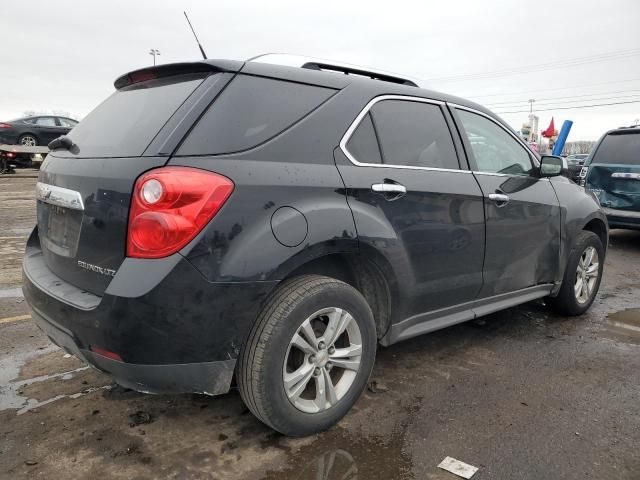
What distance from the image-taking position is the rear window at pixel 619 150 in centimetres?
744

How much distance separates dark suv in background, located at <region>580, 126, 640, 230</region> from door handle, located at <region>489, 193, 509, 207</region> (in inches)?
179

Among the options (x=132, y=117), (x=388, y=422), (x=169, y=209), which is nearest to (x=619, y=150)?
(x=388, y=422)

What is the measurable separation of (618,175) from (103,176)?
24.8 ft

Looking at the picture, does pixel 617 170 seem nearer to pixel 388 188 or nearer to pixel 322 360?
pixel 388 188

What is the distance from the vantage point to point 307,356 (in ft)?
7.86

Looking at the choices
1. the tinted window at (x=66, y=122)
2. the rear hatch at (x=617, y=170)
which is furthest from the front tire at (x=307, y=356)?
the tinted window at (x=66, y=122)

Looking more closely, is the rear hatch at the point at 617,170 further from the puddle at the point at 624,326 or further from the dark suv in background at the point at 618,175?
the puddle at the point at 624,326

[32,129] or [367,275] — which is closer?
[367,275]

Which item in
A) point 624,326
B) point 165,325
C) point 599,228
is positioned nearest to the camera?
point 165,325

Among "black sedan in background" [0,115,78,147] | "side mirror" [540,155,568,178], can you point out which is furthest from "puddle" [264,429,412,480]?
"black sedan in background" [0,115,78,147]

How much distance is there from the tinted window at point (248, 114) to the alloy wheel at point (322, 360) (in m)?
0.87

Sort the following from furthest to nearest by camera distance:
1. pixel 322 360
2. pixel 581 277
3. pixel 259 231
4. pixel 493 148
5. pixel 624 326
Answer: pixel 581 277, pixel 624 326, pixel 493 148, pixel 322 360, pixel 259 231

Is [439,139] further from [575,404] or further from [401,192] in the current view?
[575,404]

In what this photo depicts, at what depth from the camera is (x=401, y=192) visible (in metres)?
2.71
